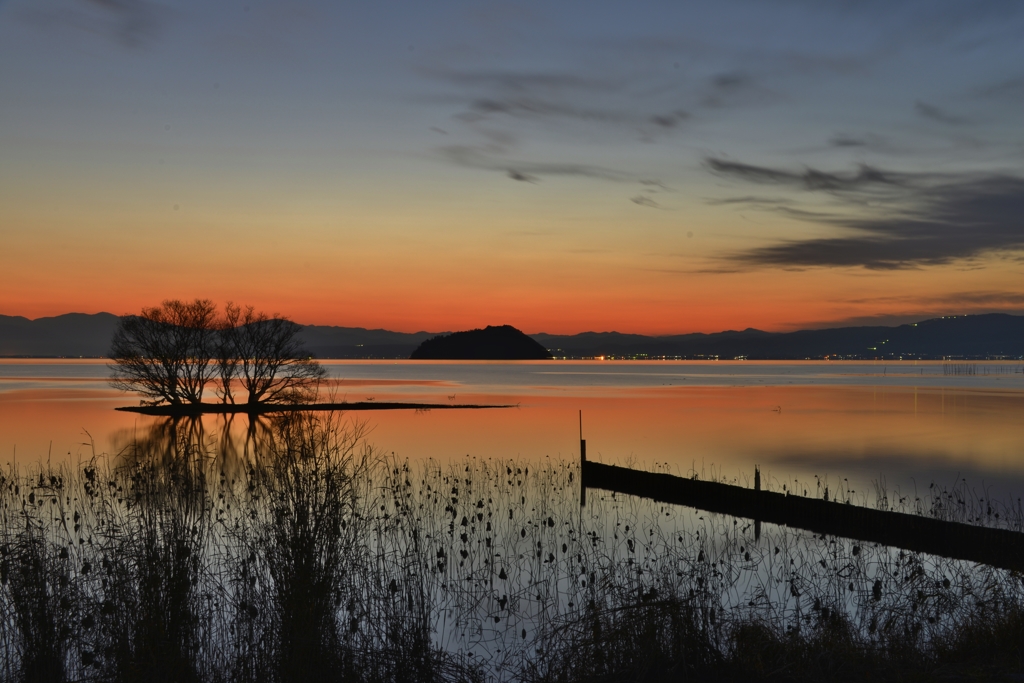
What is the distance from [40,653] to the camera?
11055 mm

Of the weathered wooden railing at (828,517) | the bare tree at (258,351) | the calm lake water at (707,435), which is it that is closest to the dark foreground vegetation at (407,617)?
the weathered wooden railing at (828,517)

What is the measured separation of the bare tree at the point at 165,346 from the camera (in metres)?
68.8

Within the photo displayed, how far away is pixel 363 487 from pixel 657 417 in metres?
49.5

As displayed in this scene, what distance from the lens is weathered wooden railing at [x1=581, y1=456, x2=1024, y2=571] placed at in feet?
60.5

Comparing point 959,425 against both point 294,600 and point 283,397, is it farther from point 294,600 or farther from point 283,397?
point 294,600

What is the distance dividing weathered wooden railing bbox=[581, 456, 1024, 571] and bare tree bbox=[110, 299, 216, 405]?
155 ft

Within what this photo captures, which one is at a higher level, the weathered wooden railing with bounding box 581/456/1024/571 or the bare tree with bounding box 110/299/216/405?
the bare tree with bounding box 110/299/216/405

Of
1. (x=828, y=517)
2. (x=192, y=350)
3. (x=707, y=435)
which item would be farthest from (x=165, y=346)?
(x=828, y=517)

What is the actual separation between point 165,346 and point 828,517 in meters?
59.9

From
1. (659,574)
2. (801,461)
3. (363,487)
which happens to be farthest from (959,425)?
(659,574)

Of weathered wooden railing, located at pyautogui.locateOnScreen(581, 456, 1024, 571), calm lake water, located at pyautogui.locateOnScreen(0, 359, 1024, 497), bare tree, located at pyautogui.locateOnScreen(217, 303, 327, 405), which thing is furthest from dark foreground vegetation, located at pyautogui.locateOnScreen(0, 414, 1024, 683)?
bare tree, located at pyautogui.locateOnScreen(217, 303, 327, 405)

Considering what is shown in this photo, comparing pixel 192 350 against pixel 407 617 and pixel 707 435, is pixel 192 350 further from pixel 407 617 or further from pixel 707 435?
pixel 407 617

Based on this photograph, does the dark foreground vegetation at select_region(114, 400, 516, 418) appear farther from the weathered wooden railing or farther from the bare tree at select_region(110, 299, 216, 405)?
the weathered wooden railing

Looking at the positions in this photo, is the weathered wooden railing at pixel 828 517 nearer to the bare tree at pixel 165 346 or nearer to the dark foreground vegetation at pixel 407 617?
the dark foreground vegetation at pixel 407 617
